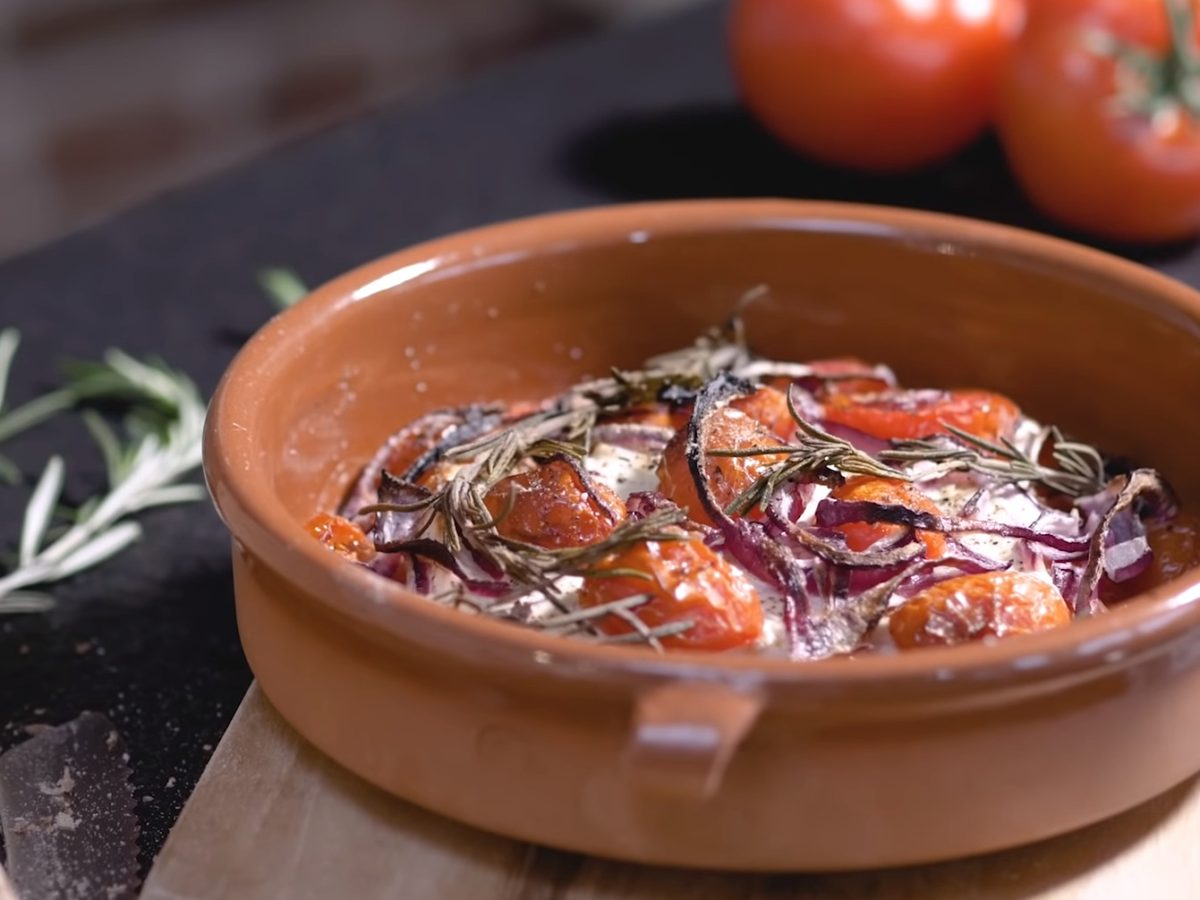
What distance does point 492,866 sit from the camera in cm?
109

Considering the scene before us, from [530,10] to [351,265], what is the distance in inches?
168

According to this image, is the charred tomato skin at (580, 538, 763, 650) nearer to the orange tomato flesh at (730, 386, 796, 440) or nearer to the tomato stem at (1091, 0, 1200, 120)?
the orange tomato flesh at (730, 386, 796, 440)

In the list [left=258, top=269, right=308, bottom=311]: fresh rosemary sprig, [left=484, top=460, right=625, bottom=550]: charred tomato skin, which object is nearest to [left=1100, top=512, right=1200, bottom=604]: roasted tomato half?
[left=484, top=460, right=625, bottom=550]: charred tomato skin

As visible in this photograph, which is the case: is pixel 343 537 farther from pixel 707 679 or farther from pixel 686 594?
pixel 707 679

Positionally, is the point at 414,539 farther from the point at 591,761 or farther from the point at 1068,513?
the point at 1068,513

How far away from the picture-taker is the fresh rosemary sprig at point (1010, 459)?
1332 millimetres

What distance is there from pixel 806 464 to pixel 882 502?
0.23ft

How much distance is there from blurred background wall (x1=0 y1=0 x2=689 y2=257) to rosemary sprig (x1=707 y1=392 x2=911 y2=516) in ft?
11.8

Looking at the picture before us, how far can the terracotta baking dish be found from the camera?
0.93 metres

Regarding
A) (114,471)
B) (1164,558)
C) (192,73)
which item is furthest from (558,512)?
(192,73)

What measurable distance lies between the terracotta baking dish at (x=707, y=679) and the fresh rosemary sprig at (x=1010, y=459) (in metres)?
0.12

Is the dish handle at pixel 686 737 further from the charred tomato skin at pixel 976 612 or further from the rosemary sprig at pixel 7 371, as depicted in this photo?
the rosemary sprig at pixel 7 371

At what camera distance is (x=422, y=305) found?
1.56 meters

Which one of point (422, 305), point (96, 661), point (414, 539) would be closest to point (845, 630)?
point (414, 539)
